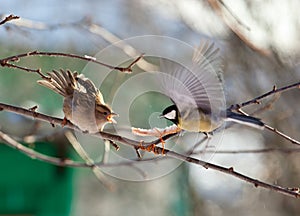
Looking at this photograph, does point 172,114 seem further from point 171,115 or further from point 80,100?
point 80,100

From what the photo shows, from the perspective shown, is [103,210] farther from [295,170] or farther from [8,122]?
[295,170]

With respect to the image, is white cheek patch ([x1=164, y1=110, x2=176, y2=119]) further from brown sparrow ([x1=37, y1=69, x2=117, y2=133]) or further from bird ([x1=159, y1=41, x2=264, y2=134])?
brown sparrow ([x1=37, y1=69, x2=117, y2=133])

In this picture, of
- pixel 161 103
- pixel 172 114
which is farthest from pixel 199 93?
pixel 161 103

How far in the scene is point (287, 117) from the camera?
2309 mm

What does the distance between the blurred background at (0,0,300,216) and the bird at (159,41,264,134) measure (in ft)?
1.29

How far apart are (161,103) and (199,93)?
0.63m

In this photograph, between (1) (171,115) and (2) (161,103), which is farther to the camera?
(2) (161,103)

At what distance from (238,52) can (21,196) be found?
1312mm

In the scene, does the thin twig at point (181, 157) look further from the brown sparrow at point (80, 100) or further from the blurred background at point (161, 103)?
the blurred background at point (161, 103)

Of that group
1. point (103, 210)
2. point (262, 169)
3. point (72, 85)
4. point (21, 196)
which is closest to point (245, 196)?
point (262, 169)

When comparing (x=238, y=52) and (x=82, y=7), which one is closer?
(x=238, y=52)

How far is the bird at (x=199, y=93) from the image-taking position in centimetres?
102

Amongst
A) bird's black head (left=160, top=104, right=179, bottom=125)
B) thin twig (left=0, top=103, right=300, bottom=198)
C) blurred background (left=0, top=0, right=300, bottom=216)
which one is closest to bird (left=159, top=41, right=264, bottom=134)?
bird's black head (left=160, top=104, right=179, bottom=125)

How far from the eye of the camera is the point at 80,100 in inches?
50.9
